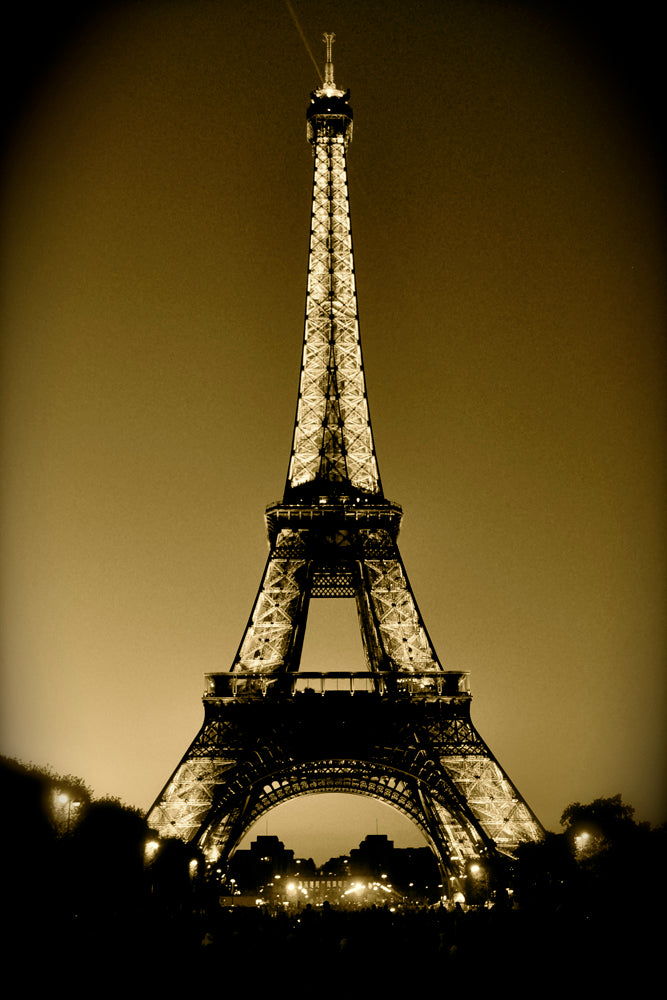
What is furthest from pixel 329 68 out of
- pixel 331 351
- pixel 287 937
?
pixel 287 937

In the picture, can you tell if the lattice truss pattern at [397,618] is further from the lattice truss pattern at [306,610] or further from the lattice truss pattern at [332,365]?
the lattice truss pattern at [332,365]

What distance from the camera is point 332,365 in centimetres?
5262

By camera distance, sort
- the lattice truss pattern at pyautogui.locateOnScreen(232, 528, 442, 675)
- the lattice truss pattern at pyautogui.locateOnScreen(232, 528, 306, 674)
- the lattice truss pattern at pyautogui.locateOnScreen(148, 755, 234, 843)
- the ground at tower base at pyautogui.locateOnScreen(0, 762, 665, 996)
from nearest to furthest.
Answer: the ground at tower base at pyautogui.locateOnScreen(0, 762, 665, 996), the lattice truss pattern at pyautogui.locateOnScreen(148, 755, 234, 843), the lattice truss pattern at pyautogui.locateOnScreen(232, 528, 306, 674), the lattice truss pattern at pyautogui.locateOnScreen(232, 528, 442, 675)

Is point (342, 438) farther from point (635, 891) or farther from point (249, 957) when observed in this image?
point (249, 957)

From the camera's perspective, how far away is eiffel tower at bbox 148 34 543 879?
1506 inches

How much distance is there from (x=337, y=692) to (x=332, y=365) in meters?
21.0

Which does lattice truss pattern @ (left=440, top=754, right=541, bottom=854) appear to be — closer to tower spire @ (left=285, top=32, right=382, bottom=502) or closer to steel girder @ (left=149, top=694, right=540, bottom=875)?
steel girder @ (left=149, top=694, right=540, bottom=875)

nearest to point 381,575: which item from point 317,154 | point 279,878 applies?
point 317,154

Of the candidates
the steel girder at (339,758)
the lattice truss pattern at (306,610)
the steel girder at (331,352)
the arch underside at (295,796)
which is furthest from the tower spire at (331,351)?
the arch underside at (295,796)

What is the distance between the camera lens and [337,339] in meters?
53.2

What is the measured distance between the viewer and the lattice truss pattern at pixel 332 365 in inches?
1959

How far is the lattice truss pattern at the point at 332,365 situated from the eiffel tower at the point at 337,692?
9 cm

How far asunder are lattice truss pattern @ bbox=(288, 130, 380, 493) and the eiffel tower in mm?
91

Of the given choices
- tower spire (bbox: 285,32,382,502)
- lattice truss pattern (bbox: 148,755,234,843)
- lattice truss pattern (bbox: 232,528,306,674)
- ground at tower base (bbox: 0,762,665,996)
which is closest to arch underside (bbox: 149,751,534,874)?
lattice truss pattern (bbox: 148,755,234,843)
